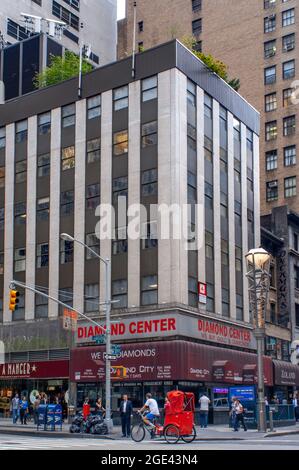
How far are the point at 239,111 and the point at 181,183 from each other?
40.6 feet

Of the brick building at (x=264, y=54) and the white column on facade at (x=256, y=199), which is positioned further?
the brick building at (x=264, y=54)

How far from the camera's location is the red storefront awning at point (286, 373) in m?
51.1

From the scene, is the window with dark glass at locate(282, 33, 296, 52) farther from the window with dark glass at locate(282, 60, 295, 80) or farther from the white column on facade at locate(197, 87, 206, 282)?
the white column on facade at locate(197, 87, 206, 282)

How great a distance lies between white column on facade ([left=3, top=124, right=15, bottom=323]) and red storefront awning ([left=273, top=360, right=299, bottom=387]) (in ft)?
63.3

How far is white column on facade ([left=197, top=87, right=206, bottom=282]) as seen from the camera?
147ft

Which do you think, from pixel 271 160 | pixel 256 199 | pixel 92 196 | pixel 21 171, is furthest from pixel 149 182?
pixel 271 160

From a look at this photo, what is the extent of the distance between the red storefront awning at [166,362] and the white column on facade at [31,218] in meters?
5.75

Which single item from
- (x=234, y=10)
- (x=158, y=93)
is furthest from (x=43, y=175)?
(x=234, y=10)

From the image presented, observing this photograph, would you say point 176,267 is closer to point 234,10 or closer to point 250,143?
point 250,143

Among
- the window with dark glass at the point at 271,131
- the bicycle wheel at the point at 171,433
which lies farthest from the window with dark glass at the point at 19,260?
the window with dark glass at the point at 271,131

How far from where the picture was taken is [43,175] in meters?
50.3

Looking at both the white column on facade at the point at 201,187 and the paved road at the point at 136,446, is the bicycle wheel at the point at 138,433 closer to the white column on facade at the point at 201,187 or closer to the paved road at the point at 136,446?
the paved road at the point at 136,446

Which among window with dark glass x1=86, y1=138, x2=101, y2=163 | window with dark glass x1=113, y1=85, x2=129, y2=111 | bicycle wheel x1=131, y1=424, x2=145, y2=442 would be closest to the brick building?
window with dark glass x1=113, y1=85, x2=129, y2=111

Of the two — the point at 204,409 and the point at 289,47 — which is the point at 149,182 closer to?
the point at 204,409
